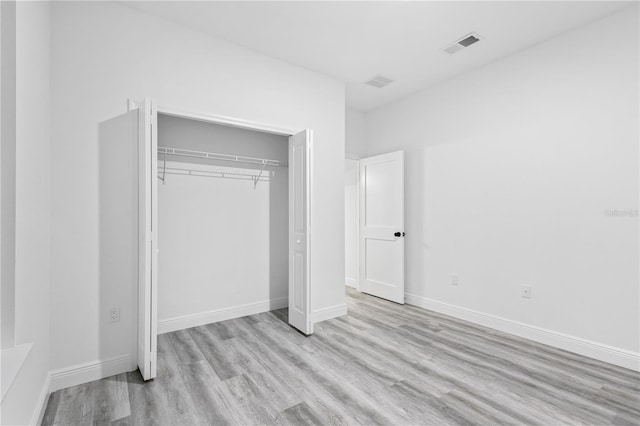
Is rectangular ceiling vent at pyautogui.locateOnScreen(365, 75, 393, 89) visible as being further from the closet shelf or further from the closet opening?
the closet shelf

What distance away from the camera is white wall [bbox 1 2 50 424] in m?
1.58

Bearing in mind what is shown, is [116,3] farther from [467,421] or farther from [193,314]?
[467,421]

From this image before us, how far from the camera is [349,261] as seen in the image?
5672 millimetres

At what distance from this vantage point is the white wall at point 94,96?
7.48 feet

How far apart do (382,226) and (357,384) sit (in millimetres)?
2604

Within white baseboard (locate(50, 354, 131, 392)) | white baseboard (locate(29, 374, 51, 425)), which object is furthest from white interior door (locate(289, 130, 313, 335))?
white baseboard (locate(29, 374, 51, 425))

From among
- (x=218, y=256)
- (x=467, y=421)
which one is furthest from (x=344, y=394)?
(x=218, y=256)

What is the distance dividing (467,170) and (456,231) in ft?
2.44

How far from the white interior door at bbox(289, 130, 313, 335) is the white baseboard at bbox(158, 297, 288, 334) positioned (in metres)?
0.58

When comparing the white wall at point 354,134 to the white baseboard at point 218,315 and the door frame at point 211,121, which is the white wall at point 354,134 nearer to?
the door frame at point 211,121

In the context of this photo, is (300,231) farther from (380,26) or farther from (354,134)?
(354,134)

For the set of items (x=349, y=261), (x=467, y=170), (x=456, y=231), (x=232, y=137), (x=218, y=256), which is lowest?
(x=349, y=261)

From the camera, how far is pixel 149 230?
226 centimetres

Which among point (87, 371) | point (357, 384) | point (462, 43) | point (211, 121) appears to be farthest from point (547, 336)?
point (87, 371)
